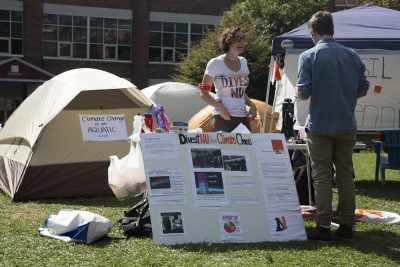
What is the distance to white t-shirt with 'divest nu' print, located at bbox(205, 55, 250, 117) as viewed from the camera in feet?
19.9

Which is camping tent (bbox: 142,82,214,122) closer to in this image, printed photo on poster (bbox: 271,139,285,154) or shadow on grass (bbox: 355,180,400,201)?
shadow on grass (bbox: 355,180,400,201)

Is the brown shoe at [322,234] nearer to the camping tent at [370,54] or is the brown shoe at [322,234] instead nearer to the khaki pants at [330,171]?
the khaki pants at [330,171]

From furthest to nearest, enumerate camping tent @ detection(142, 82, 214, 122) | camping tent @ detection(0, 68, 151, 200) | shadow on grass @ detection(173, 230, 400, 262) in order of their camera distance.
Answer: camping tent @ detection(142, 82, 214, 122), camping tent @ detection(0, 68, 151, 200), shadow on grass @ detection(173, 230, 400, 262)

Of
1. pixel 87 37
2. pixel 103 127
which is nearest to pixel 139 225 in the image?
pixel 103 127

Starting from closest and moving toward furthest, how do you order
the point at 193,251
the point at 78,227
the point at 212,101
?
1. the point at 193,251
2. the point at 78,227
3. the point at 212,101

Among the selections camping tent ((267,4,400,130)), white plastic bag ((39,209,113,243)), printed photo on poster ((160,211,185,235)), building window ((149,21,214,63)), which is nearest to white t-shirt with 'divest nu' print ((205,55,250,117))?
printed photo on poster ((160,211,185,235))

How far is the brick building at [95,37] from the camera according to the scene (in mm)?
28828

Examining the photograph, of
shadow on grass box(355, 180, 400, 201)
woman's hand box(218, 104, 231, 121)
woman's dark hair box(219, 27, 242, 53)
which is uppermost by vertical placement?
woman's dark hair box(219, 27, 242, 53)

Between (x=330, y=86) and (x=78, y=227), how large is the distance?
2370 mm

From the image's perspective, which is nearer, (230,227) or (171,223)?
(171,223)

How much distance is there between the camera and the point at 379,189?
9211 mm

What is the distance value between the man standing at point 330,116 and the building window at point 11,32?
2548cm

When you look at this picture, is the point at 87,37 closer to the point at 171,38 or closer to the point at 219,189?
the point at 171,38

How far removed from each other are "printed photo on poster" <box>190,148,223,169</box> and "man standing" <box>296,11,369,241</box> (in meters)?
0.79
